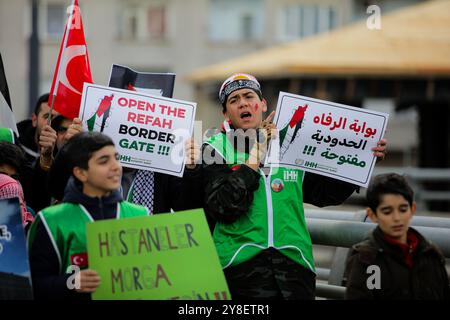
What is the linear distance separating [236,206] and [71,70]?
5.99 ft

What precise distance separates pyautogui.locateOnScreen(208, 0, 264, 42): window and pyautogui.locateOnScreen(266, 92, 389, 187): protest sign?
3292 centimetres

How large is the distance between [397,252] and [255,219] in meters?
0.82

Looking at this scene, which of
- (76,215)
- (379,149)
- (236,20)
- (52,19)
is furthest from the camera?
(236,20)

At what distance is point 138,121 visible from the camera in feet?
17.6

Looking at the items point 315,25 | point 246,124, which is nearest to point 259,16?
point 315,25

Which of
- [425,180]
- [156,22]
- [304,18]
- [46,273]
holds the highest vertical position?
[304,18]

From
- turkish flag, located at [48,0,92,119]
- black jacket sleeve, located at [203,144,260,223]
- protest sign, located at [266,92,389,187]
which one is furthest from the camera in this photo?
turkish flag, located at [48,0,92,119]

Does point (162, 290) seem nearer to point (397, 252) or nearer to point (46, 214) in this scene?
point (46, 214)

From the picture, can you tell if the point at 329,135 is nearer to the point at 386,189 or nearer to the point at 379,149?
the point at 379,149

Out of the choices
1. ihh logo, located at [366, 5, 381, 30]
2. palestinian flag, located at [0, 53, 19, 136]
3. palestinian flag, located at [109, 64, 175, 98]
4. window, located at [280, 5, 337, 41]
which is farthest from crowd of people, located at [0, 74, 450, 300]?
window, located at [280, 5, 337, 41]

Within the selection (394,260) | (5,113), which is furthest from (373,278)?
(5,113)

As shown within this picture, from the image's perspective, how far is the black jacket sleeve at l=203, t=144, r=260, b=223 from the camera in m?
4.76

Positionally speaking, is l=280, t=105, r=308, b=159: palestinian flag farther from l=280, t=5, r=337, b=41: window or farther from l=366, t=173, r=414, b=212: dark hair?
l=280, t=5, r=337, b=41: window

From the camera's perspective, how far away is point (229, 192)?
478cm
